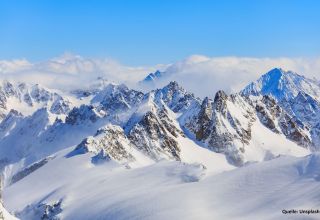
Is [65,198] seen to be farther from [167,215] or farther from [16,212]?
[167,215]

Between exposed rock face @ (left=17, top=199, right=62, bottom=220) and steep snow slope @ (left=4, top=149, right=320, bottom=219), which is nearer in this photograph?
steep snow slope @ (left=4, top=149, right=320, bottom=219)

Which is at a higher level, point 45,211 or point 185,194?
point 45,211

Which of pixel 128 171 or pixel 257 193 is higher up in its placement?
pixel 128 171

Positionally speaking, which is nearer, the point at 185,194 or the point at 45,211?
the point at 185,194

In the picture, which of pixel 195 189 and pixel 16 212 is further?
pixel 16 212

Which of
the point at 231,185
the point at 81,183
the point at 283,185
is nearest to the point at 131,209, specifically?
the point at 231,185

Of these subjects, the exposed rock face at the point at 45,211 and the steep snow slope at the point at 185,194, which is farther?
the exposed rock face at the point at 45,211

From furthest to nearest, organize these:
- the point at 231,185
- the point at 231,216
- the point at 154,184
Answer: the point at 154,184 → the point at 231,185 → the point at 231,216

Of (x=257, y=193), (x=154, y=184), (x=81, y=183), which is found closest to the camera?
(x=257, y=193)
